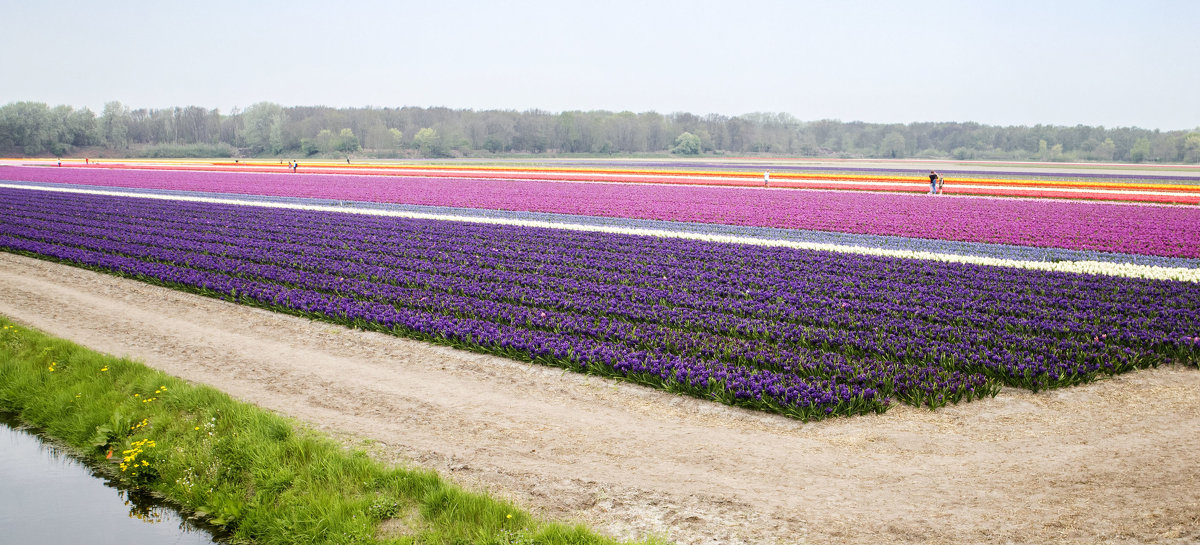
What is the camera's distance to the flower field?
419 inches

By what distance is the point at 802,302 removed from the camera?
14.2 metres

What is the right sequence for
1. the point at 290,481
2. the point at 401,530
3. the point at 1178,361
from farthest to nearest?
1. the point at 1178,361
2. the point at 290,481
3. the point at 401,530

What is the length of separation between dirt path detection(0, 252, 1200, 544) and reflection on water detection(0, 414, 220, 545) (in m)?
1.91

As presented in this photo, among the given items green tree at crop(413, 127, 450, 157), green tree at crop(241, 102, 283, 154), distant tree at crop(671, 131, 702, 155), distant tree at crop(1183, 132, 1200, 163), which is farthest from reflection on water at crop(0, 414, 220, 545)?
green tree at crop(241, 102, 283, 154)

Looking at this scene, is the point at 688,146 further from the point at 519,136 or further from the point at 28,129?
the point at 28,129

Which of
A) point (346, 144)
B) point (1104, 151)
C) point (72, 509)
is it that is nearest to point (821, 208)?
point (72, 509)

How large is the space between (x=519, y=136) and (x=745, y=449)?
133232 mm

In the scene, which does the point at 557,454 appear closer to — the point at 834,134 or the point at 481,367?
the point at 481,367

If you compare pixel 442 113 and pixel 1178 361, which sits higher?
pixel 442 113

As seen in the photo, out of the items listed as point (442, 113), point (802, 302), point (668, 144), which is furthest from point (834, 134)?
point (802, 302)

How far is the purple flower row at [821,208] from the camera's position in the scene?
23453 millimetres

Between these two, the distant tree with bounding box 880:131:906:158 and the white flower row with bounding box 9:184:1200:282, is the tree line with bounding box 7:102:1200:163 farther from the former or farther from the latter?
the white flower row with bounding box 9:184:1200:282

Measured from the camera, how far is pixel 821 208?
31.6 m

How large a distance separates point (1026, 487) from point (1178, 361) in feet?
18.6
